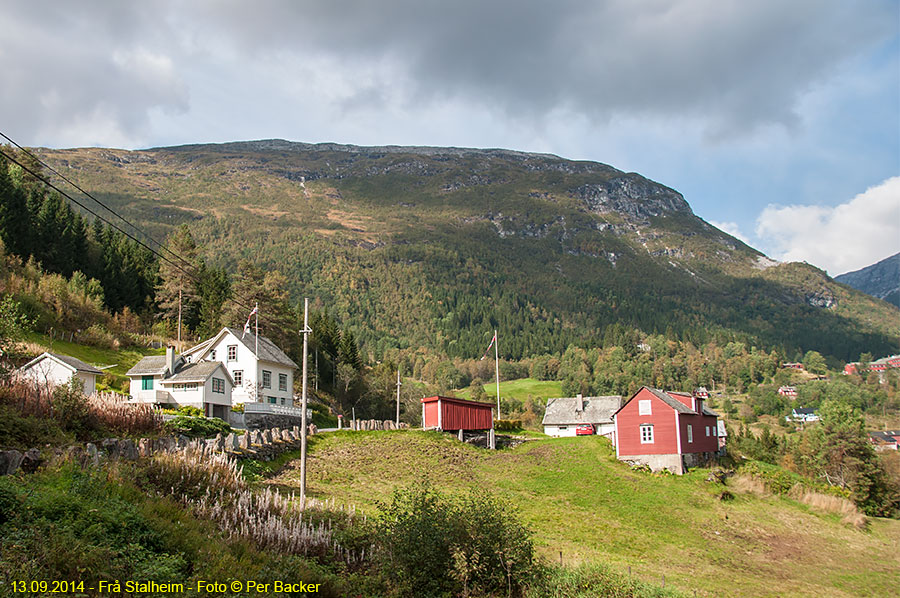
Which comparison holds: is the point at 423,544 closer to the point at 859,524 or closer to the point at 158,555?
the point at 158,555

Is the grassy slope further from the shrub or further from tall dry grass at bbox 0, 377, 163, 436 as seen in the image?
the shrub

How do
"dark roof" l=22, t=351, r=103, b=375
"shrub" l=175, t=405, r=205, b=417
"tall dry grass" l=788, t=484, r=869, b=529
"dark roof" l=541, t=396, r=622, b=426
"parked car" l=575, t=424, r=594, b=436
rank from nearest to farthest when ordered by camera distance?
"tall dry grass" l=788, t=484, r=869, b=529 < "dark roof" l=22, t=351, r=103, b=375 < "shrub" l=175, t=405, r=205, b=417 < "parked car" l=575, t=424, r=594, b=436 < "dark roof" l=541, t=396, r=622, b=426

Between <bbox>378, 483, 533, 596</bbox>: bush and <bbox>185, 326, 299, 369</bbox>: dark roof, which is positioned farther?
<bbox>185, 326, 299, 369</bbox>: dark roof

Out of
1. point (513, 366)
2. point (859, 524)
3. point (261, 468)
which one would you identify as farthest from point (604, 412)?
point (513, 366)

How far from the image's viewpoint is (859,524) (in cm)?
3800

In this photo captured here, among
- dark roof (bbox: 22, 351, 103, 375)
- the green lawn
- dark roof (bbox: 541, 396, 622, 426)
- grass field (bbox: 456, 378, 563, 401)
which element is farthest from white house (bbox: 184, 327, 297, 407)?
grass field (bbox: 456, 378, 563, 401)

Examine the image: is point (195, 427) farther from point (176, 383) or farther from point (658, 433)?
point (658, 433)

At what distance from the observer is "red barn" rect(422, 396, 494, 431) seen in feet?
165

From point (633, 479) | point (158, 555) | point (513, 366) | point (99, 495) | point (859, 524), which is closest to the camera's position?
point (158, 555)

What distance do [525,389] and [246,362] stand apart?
114232mm

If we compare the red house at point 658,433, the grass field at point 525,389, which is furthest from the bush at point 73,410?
the grass field at point 525,389

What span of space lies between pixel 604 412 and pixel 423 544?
57703 mm

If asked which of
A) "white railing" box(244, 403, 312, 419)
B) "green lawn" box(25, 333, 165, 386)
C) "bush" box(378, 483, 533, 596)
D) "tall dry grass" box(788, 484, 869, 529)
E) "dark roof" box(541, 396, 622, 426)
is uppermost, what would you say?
"green lawn" box(25, 333, 165, 386)

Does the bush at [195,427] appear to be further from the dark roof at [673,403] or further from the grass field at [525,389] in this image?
the grass field at [525,389]
